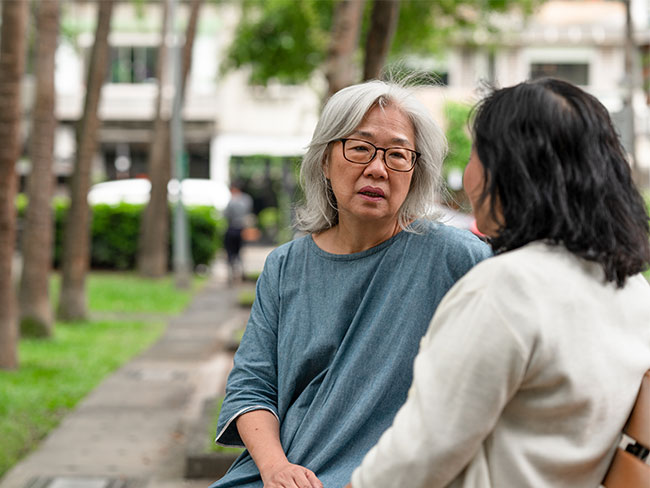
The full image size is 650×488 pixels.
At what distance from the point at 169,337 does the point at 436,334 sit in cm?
995

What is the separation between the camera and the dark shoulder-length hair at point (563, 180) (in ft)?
5.92

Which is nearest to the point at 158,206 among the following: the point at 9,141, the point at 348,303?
the point at 9,141

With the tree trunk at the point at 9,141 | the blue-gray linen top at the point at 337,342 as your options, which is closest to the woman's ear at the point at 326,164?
the blue-gray linen top at the point at 337,342

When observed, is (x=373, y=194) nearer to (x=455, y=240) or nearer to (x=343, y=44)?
(x=455, y=240)

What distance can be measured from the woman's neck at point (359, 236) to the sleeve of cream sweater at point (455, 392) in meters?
0.89

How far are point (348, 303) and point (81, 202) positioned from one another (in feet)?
32.3

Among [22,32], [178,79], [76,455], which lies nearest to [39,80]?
[22,32]

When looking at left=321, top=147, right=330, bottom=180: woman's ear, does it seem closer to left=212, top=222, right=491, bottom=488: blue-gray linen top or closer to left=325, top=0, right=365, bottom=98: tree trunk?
left=212, top=222, right=491, bottom=488: blue-gray linen top

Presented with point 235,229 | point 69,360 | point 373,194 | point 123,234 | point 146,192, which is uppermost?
point 373,194

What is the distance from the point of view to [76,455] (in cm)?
588

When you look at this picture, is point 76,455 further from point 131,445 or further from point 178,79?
point 178,79

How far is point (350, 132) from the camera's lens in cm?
264

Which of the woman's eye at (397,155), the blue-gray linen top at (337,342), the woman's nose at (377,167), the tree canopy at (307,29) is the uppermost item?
the tree canopy at (307,29)

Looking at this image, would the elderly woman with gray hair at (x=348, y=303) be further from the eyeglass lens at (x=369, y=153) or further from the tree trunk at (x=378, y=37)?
the tree trunk at (x=378, y=37)
